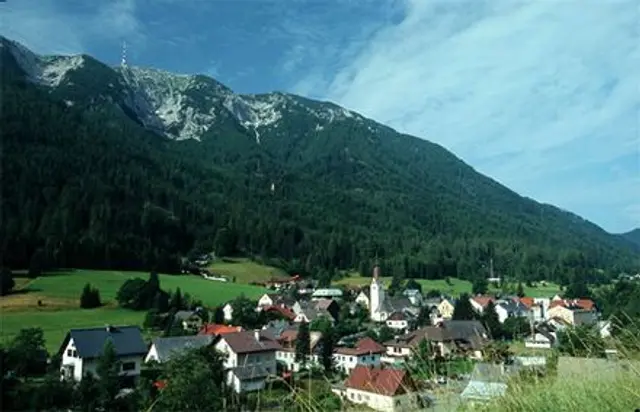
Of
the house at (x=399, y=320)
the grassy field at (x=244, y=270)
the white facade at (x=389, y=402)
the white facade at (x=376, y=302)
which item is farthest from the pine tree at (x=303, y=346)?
the grassy field at (x=244, y=270)

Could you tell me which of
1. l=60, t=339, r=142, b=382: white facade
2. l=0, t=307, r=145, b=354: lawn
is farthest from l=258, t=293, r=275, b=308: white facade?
l=60, t=339, r=142, b=382: white facade

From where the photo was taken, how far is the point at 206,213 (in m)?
103

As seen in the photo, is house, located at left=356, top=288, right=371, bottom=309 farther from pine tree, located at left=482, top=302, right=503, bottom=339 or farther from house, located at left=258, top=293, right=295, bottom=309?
pine tree, located at left=482, top=302, right=503, bottom=339

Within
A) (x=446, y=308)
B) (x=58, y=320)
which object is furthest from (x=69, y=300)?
(x=446, y=308)

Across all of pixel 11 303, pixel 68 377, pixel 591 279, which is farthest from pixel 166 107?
pixel 68 377

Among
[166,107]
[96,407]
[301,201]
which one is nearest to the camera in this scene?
[96,407]

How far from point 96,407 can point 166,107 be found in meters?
189

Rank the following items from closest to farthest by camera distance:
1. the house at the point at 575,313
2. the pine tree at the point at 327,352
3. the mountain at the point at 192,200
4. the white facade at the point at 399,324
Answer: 1. the house at the point at 575,313
2. the pine tree at the point at 327,352
3. the white facade at the point at 399,324
4. the mountain at the point at 192,200

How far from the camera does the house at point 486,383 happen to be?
3088 mm

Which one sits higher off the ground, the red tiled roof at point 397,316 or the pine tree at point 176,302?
the pine tree at point 176,302

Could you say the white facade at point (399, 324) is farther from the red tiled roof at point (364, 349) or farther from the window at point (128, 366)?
the window at point (128, 366)

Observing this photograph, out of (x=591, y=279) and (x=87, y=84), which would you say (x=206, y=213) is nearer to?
(x=591, y=279)

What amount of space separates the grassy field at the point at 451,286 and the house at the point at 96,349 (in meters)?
49.5

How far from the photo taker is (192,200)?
114 m
